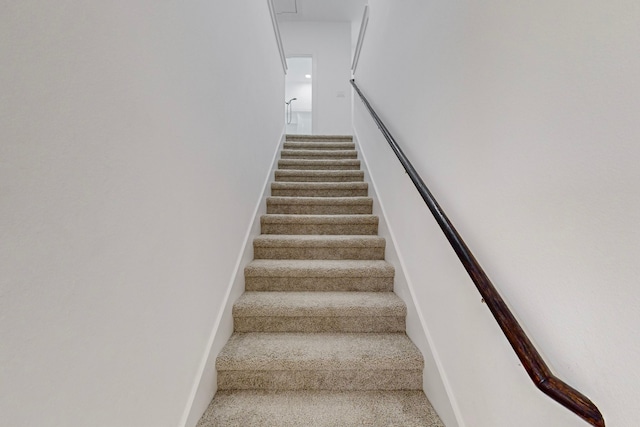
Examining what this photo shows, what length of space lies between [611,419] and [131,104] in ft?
4.06

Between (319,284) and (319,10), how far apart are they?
534 centimetres

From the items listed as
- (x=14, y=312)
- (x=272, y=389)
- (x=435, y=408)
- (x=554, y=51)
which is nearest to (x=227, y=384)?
(x=272, y=389)

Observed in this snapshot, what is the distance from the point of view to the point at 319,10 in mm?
5191

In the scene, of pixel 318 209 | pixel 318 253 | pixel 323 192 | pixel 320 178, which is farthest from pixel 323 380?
pixel 320 178

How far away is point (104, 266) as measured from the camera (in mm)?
661

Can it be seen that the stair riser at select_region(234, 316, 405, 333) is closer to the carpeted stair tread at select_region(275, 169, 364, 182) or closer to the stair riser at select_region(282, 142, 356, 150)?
the carpeted stair tread at select_region(275, 169, 364, 182)

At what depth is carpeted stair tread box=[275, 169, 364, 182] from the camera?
9.71ft

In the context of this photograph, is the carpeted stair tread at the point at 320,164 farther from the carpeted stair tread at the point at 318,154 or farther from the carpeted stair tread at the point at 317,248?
the carpeted stair tread at the point at 317,248

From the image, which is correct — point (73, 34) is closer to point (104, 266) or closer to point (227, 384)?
point (104, 266)

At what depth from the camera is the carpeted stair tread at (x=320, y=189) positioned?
8.87 feet

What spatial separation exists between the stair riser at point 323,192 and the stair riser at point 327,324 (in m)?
1.38

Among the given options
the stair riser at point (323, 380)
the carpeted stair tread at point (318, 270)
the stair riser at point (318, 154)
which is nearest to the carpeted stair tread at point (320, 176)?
the stair riser at point (318, 154)

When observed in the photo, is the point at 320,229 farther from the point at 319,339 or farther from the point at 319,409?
the point at 319,409

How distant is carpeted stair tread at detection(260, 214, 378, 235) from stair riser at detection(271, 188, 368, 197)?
1.58 feet
